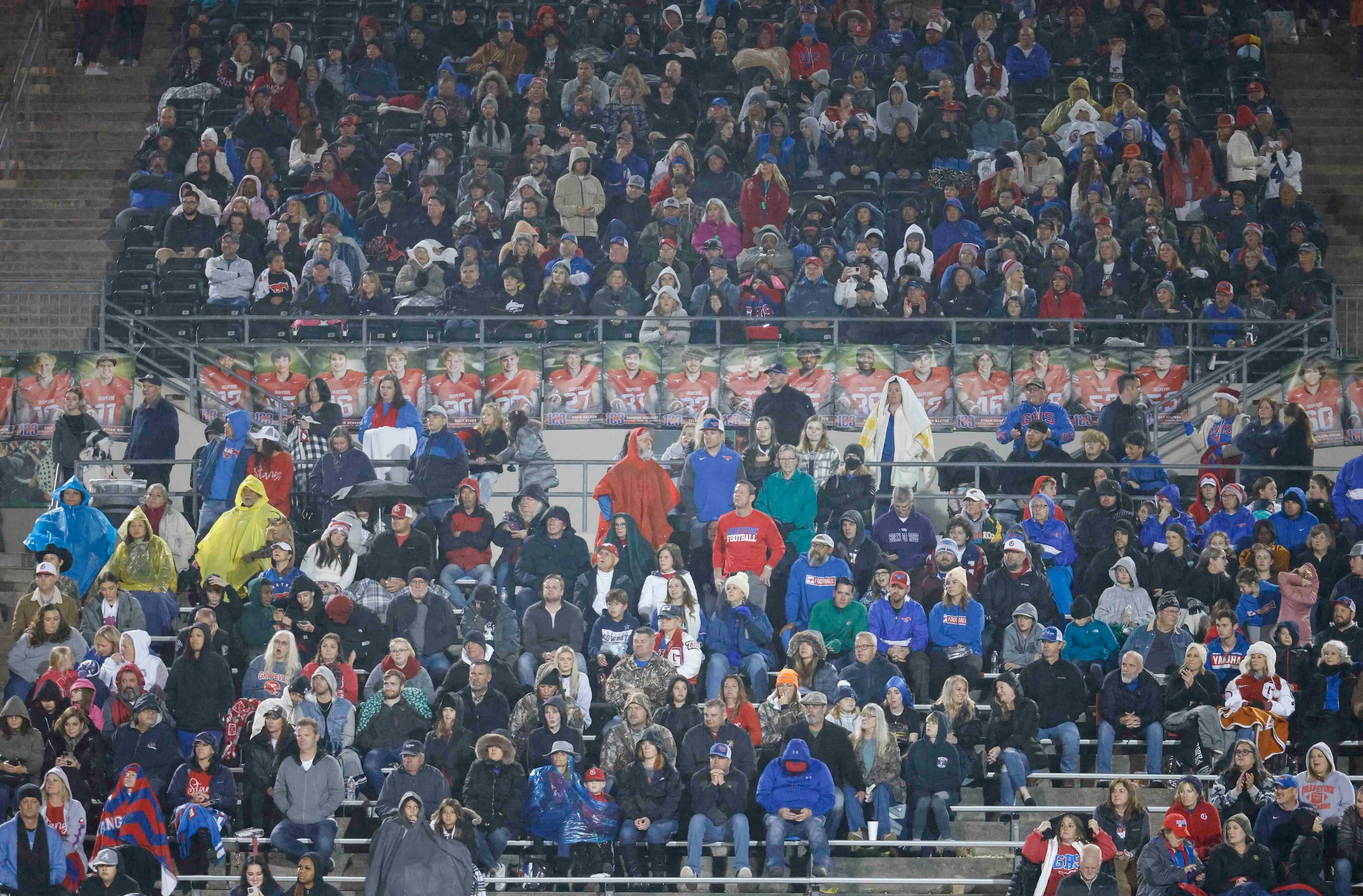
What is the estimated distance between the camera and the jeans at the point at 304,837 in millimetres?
15031

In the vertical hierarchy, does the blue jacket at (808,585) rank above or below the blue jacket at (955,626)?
above

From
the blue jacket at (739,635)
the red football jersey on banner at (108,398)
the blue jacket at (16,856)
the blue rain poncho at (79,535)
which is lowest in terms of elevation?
the blue jacket at (16,856)

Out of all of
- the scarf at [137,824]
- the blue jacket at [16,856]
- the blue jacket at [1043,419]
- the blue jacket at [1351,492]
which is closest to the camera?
the blue jacket at [16,856]

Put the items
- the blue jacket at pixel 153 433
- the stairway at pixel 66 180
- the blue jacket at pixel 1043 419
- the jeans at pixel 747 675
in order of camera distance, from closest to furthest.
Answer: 1. the jeans at pixel 747 675
2. the blue jacket at pixel 153 433
3. the blue jacket at pixel 1043 419
4. the stairway at pixel 66 180

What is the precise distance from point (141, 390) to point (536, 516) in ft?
13.5

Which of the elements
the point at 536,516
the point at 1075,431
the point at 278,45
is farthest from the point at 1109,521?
the point at 278,45

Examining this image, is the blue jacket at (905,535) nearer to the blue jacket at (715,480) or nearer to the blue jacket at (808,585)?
the blue jacket at (808,585)

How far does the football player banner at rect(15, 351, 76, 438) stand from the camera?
63.2 ft

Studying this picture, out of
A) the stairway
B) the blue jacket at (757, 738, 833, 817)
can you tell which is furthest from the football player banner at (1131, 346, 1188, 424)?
the stairway

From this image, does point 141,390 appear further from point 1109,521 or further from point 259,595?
point 1109,521

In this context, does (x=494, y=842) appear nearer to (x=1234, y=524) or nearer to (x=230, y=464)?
(x=230, y=464)

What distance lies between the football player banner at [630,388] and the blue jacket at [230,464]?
3543mm

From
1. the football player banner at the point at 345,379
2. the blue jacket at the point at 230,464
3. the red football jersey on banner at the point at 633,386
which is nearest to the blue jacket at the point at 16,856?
the blue jacket at the point at 230,464

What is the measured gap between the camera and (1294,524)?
1817 centimetres
